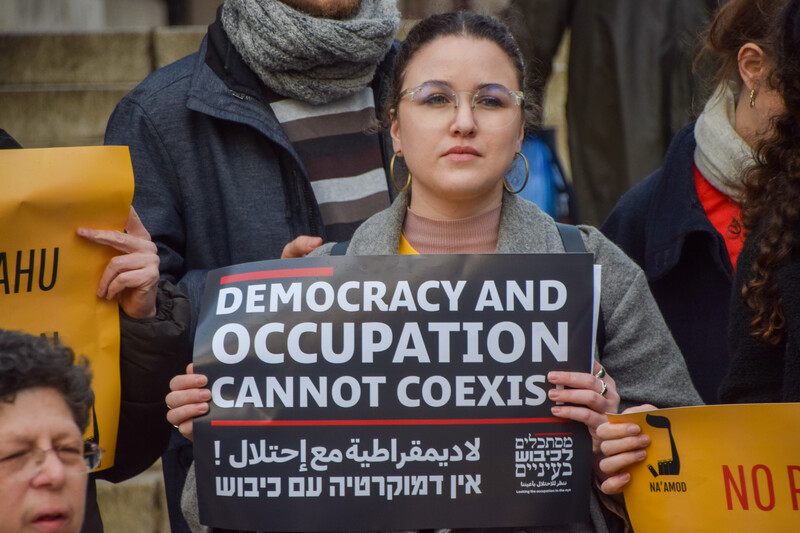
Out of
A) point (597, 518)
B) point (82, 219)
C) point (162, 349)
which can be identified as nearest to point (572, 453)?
point (597, 518)

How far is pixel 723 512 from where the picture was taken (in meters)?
2.04

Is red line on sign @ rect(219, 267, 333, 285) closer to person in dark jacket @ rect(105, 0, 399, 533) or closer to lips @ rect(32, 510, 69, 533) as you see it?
person in dark jacket @ rect(105, 0, 399, 533)

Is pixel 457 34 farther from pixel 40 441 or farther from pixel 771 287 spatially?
pixel 40 441

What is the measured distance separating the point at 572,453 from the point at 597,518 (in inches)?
7.3

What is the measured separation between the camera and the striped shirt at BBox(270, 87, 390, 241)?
314 centimetres

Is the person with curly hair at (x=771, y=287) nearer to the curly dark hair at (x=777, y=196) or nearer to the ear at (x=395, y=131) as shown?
the curly dark hair at (x=777, y=196)

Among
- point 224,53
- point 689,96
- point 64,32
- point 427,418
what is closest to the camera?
point 427,418

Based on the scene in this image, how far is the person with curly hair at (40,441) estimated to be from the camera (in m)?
1.49

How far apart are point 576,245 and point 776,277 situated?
1.59 feet

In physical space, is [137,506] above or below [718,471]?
below

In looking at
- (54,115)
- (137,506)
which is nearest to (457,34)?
(137,506)

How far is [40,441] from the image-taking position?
153 centimetres

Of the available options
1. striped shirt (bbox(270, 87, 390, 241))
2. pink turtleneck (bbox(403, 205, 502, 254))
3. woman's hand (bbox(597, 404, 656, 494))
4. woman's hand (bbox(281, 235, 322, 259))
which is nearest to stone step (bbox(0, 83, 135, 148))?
striped shirt (bbox(270, 87, 390, 241))

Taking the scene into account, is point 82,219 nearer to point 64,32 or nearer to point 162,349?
point 162,349
